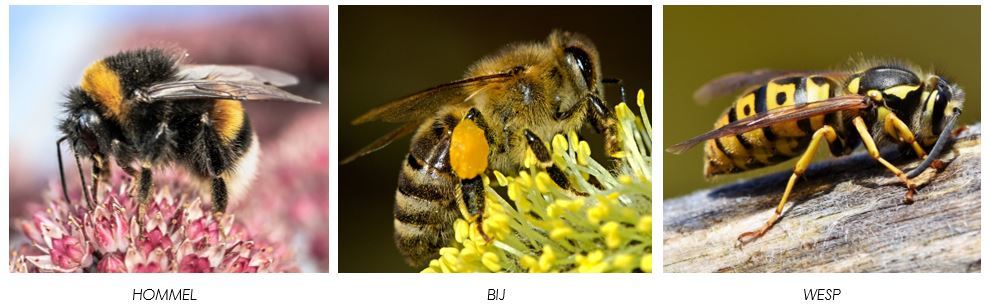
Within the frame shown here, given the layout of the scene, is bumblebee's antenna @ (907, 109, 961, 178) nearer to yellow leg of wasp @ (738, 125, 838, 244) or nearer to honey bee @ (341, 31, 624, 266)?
yellow leg of wasp @ (738, 125, 838, 244)

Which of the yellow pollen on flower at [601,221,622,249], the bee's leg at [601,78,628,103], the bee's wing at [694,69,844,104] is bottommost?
the yellow pollen on flower at [601,221,622,249]

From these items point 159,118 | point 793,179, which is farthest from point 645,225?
point 159,118

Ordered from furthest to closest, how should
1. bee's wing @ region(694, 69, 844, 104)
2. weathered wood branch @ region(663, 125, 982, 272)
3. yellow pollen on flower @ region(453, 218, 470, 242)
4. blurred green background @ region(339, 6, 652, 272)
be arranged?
bee's wing @ region(694, 69, 844, 104) < blurred green background @ region(339, 6, 652, 272) < yellow pollen on flower @ region(453, 218, 470, 242) < weathered wood branch @ region(663, 125, 982, 272)

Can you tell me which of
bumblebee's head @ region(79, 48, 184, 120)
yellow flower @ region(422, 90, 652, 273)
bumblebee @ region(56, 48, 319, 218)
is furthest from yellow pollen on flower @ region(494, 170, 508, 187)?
bumblebee's head @ region(79, 48, 184, 120)

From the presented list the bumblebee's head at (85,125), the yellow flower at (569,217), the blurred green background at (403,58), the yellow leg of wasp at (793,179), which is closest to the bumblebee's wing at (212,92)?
the bumblebee's head at (85,125)

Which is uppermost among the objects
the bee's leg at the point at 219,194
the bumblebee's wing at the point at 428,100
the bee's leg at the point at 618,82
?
the bee's leg at the point at 618,82

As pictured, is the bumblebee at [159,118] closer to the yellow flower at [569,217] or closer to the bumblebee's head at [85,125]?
the bumblebee's head at [85,125]

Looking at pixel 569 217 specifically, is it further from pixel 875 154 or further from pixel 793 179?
pixel 875 154
